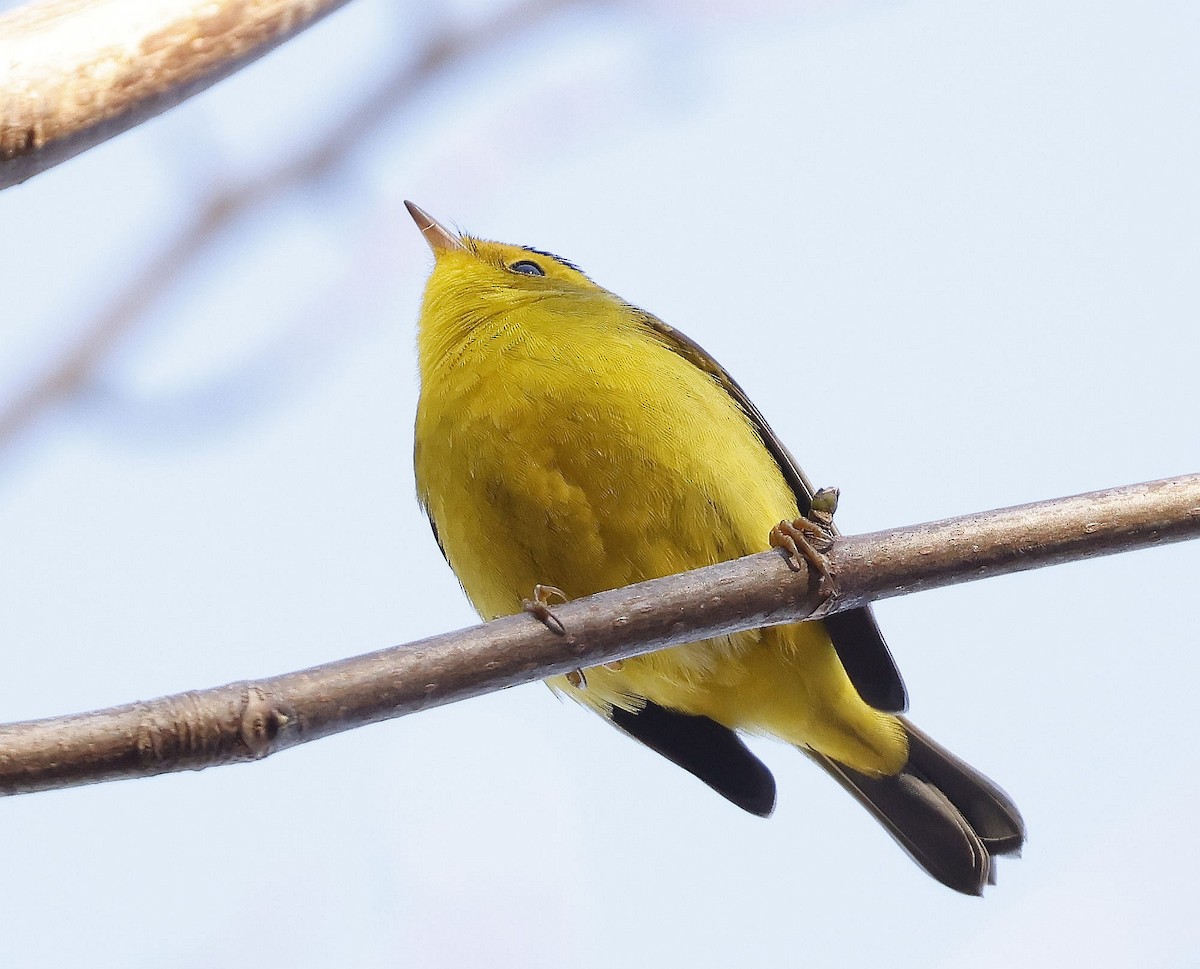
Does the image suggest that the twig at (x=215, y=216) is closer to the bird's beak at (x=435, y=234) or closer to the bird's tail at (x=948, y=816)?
the bird's beak at (x=435, y=234)

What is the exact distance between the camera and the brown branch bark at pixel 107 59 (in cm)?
204

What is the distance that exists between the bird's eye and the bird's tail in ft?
6.88

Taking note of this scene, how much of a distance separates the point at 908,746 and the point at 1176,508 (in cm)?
188

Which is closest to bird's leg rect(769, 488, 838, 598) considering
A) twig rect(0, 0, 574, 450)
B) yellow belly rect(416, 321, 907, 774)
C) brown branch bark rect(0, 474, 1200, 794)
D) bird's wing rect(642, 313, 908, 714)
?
brown branch bark rect(0, 474, 1200, 794)

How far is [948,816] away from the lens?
Answer: 14.3 feet

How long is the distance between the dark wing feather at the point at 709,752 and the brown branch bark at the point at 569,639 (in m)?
1.50

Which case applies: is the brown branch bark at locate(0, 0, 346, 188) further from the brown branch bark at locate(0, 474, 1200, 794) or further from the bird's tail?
the bird's tail

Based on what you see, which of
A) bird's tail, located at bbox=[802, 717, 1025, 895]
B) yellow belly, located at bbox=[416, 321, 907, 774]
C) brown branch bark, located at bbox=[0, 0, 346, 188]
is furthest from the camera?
bird's tail, located at bbox=[802, 717, 1025, 895]

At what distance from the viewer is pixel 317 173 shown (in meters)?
3.21

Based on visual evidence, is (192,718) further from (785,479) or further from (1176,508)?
(785,479)

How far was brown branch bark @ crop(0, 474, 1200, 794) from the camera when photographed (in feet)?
6.74

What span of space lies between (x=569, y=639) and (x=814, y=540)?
65 centimetres

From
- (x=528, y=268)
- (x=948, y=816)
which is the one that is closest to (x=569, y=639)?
(x=948, y=816)

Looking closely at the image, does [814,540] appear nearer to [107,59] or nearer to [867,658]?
[867,658]
